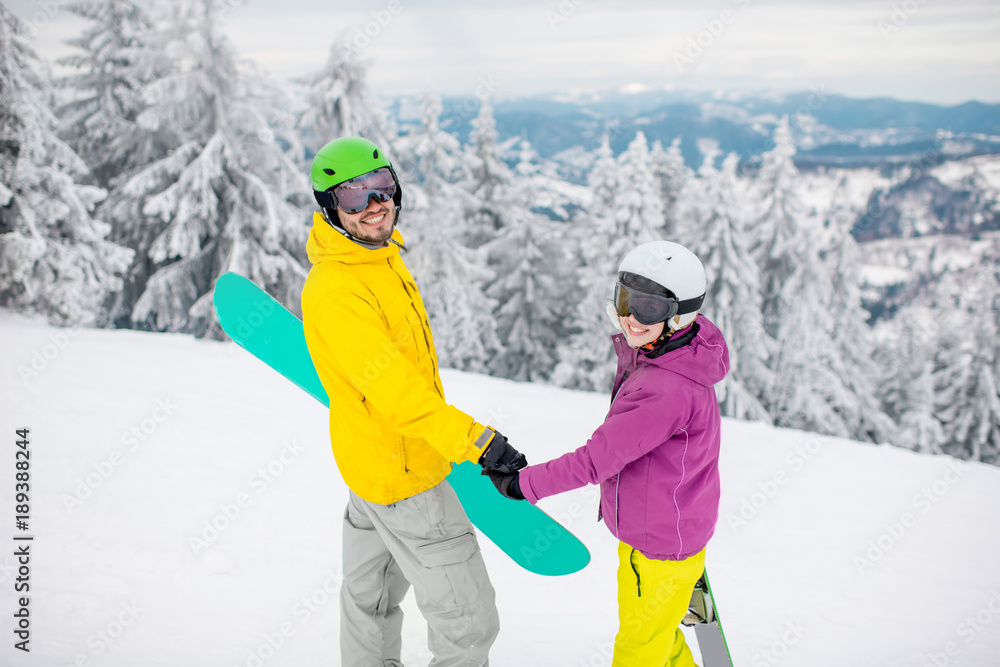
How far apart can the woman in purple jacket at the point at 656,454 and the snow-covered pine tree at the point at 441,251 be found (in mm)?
16721

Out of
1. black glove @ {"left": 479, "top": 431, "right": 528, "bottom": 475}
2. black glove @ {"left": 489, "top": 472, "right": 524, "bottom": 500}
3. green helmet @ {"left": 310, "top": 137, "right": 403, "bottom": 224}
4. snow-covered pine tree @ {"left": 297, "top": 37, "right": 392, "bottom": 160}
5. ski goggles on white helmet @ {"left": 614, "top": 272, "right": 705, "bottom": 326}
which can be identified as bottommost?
black glove @ {"left": 489, "top": 472, "right": 524, "bottom": 500}

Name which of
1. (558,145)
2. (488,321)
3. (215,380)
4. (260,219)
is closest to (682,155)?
(488,321)

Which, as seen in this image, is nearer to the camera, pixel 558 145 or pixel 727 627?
pixel 727 627

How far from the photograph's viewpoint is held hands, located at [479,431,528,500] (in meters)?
2.55

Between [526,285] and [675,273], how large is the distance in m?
19.5

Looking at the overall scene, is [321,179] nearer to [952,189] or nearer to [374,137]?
[374,137]

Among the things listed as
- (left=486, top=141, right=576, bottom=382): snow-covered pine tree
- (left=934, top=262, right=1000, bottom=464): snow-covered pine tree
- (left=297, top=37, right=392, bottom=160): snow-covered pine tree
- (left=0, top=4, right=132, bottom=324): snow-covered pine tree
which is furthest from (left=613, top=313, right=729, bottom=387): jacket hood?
(left=934, top=262, right=1000, bottom=464): snow-covered pine tree

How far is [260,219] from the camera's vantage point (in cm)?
1448

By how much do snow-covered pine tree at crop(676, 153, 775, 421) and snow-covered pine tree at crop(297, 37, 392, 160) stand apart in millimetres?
10725

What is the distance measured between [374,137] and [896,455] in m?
14.8

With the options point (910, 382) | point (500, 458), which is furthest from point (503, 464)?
point (910, 382)

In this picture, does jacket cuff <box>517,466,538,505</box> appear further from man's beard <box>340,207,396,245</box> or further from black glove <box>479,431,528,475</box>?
man's beard <box>340,207,396,245</box>

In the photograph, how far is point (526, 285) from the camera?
22.0 metres

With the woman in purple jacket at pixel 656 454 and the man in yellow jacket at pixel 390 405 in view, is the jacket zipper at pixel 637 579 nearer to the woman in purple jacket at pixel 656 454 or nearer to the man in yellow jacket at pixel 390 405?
the woman in purple jacket at pixel 656 454
